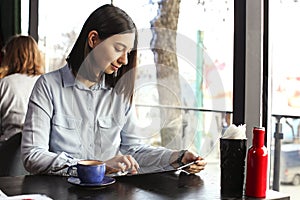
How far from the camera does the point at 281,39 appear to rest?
204 cm

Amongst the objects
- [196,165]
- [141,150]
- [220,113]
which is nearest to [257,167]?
[196,165]

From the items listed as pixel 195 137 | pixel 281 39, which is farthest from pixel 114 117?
pixel 281 39

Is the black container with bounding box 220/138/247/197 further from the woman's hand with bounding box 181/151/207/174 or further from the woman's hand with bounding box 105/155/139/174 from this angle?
the woman's hand with bounding box 105/155/139/174

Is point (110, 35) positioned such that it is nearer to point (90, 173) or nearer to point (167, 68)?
point (167, 68)

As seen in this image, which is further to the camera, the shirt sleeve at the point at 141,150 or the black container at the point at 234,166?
the shirt sleeve at the point at 141,150

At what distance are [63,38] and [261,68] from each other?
1244 millimetres

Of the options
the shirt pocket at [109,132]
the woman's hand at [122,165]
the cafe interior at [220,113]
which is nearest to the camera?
the cafe interior at [220,113]

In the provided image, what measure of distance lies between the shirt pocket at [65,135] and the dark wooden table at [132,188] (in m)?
0.21

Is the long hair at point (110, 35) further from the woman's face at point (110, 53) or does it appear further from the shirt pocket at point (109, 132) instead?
the shirt pocket at point (109, 132)

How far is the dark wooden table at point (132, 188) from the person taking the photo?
1.43 metres

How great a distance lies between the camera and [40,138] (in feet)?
5.94

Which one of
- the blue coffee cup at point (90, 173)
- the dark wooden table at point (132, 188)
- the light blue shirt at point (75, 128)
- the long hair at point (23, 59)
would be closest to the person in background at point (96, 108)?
the light blue shirt at point (75, 128)

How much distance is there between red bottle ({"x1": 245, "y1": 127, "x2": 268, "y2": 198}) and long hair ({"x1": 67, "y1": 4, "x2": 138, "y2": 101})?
0.72 meters

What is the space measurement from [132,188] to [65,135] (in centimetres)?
46
